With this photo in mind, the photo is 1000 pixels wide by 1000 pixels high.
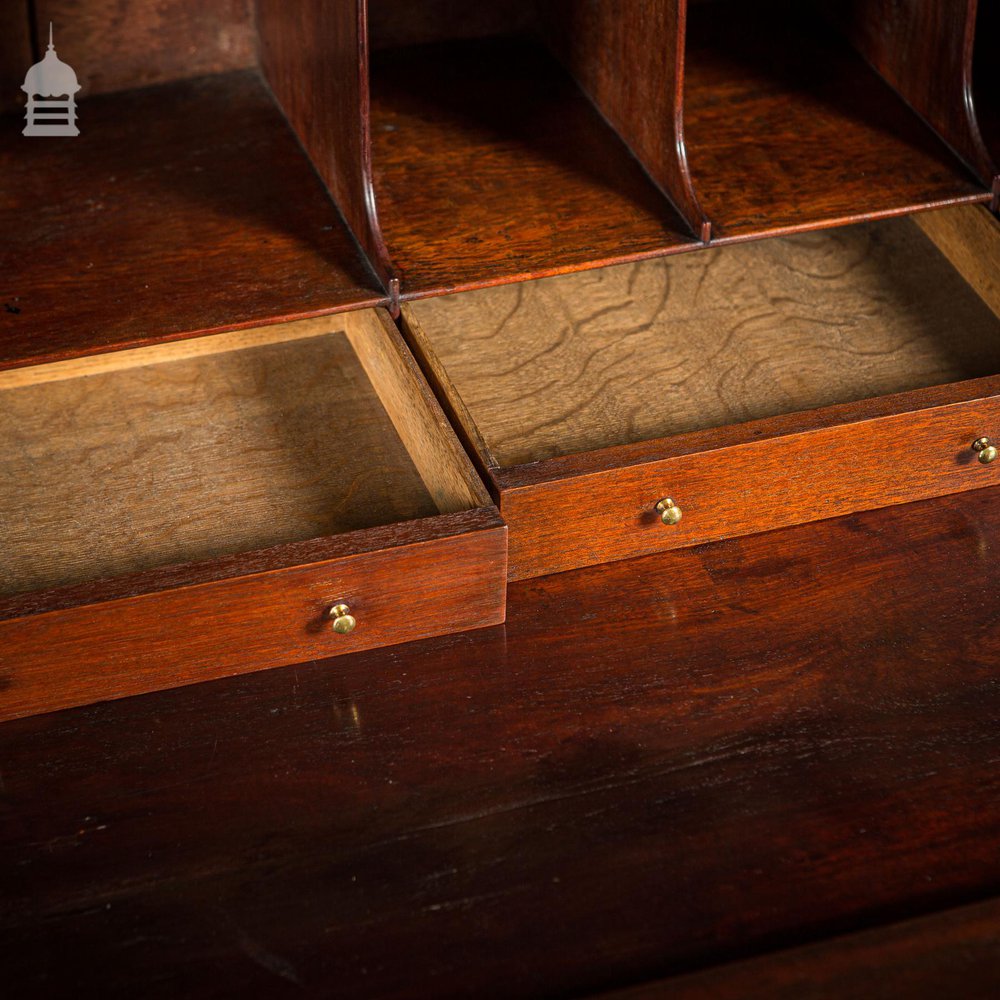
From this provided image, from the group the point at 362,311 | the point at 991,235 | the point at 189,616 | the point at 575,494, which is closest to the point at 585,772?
the point at 575,494

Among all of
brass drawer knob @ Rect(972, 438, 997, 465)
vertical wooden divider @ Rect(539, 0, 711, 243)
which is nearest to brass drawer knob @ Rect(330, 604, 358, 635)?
vertical wooden divider @ Rect(539, 0, 711, 243)

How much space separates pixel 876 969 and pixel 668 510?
543 millimetres

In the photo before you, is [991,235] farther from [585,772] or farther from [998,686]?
[585,772]

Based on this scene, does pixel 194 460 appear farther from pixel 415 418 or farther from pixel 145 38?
pixel 145 38

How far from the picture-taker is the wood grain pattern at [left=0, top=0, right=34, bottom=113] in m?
1.91

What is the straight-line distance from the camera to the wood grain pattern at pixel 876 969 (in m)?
1.25

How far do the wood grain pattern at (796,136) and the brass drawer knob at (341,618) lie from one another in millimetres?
641

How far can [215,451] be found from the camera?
1736 mm

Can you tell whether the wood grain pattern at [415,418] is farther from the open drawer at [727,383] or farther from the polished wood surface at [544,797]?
the polished wood surface at [544,797]

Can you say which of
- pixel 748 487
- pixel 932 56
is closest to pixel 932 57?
pixel 932 56

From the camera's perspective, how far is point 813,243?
2123 mm

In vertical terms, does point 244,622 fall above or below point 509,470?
below

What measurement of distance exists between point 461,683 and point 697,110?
89 cm

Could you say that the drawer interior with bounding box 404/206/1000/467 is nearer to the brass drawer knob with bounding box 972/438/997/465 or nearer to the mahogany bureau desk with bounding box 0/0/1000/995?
the mahogany bureau desk with bounding box 0/0/1000/995
